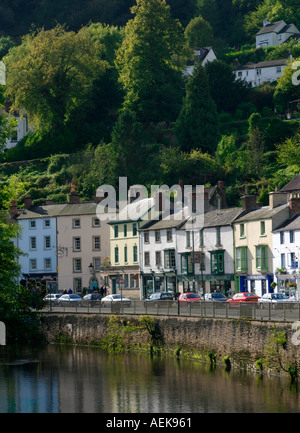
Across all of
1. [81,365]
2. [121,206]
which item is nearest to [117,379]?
[81,365]

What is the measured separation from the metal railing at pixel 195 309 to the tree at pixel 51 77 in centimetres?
6034

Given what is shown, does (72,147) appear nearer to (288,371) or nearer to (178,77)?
(178,77)

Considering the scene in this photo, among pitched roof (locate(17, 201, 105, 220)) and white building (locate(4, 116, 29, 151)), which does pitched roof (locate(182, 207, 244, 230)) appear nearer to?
pitched roof (locate(17, 201, 105, 220))

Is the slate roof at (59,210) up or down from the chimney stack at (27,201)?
down

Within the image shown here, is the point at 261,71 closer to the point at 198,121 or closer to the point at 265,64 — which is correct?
the point at 265,64

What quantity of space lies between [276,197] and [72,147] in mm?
55583

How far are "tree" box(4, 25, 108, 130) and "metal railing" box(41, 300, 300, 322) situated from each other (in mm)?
60338

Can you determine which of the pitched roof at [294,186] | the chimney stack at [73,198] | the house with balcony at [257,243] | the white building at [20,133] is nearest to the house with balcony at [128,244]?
the chimney stack at [73,198]

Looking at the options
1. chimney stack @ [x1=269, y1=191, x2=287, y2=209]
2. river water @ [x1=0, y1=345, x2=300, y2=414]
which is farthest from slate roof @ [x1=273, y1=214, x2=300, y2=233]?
river water @ [x1=0, y1=345, x2=300, y2=414]

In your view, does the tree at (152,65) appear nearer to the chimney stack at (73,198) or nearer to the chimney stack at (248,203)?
the chimney stack at (73,198)

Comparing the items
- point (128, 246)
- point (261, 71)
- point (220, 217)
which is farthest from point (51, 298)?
point (261, 71)

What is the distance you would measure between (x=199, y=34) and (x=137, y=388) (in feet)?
445

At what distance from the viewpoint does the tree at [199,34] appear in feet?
576

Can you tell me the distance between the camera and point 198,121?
121m
